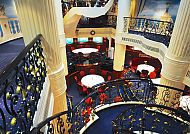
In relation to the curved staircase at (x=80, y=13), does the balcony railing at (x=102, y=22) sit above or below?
below

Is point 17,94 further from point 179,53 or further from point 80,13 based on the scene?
point 80,13

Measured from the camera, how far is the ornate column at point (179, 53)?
3.82 m

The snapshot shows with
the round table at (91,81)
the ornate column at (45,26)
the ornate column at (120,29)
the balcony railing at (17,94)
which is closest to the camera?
the balcony railing at (17,94)

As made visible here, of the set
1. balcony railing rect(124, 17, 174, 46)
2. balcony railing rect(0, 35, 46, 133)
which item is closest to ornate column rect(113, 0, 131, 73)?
balcony railing rect(124, 17, 174, 46)

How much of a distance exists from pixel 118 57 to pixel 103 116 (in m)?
4.92

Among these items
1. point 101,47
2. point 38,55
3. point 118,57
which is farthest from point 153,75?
point 38,55

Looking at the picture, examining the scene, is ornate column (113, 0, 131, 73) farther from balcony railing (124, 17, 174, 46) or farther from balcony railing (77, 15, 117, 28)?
balcony railing (77, 15, 117, 28)

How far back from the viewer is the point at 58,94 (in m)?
3.56

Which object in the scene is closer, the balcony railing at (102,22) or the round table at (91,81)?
the round table at (91,81)

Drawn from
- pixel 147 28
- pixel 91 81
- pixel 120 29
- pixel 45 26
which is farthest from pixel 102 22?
pixel 45 26

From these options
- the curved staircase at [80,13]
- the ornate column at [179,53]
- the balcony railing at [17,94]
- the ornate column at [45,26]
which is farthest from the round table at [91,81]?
the balcony railing at [17,94]

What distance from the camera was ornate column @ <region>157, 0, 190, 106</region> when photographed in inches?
150

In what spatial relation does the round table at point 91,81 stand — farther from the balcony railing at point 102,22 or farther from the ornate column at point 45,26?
the ornate column at point 45,26

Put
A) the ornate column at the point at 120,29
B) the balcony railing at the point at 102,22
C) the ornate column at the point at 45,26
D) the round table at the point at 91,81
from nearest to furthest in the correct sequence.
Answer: the ornate column at the point at 45,26 → the ornate column at the point at 120,29 → the round table at the point at 91,81 → the balcony railing at the point at 102,22
